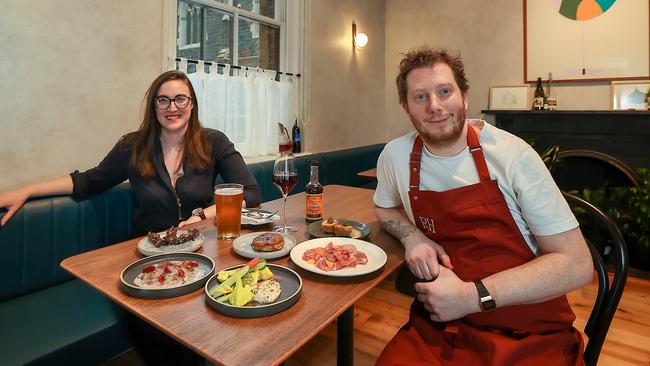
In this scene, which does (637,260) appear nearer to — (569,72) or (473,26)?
(569,72)

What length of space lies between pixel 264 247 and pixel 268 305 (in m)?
0.35

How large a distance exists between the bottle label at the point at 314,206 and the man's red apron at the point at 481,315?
1.54 ft

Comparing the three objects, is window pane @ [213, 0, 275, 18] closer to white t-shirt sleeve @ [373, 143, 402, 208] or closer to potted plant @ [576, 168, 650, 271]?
white t-shirt sleeve @ [373, 143, 402, 208]

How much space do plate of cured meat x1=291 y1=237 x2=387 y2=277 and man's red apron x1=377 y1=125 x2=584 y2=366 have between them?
0.72ft

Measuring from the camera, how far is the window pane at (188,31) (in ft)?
9.49

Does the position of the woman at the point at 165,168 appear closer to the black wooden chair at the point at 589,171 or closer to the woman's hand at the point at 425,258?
the woman's hand at the point at 425,258

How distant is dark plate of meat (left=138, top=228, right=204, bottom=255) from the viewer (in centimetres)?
125

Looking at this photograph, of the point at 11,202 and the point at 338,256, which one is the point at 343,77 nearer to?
the point at 11,202

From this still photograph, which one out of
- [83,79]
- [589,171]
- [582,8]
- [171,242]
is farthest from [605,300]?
[582,8]

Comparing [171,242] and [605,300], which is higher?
[171,242]

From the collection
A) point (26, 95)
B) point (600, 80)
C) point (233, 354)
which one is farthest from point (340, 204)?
point (600, 80)

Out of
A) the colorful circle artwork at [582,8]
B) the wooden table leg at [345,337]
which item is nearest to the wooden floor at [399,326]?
the wooden table leg at [345,337]

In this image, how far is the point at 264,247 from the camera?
48.1 inches

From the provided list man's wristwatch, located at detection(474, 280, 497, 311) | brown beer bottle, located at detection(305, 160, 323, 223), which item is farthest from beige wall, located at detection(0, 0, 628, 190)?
man's wristwatch, located at detection(474, 280, 497, 311)
